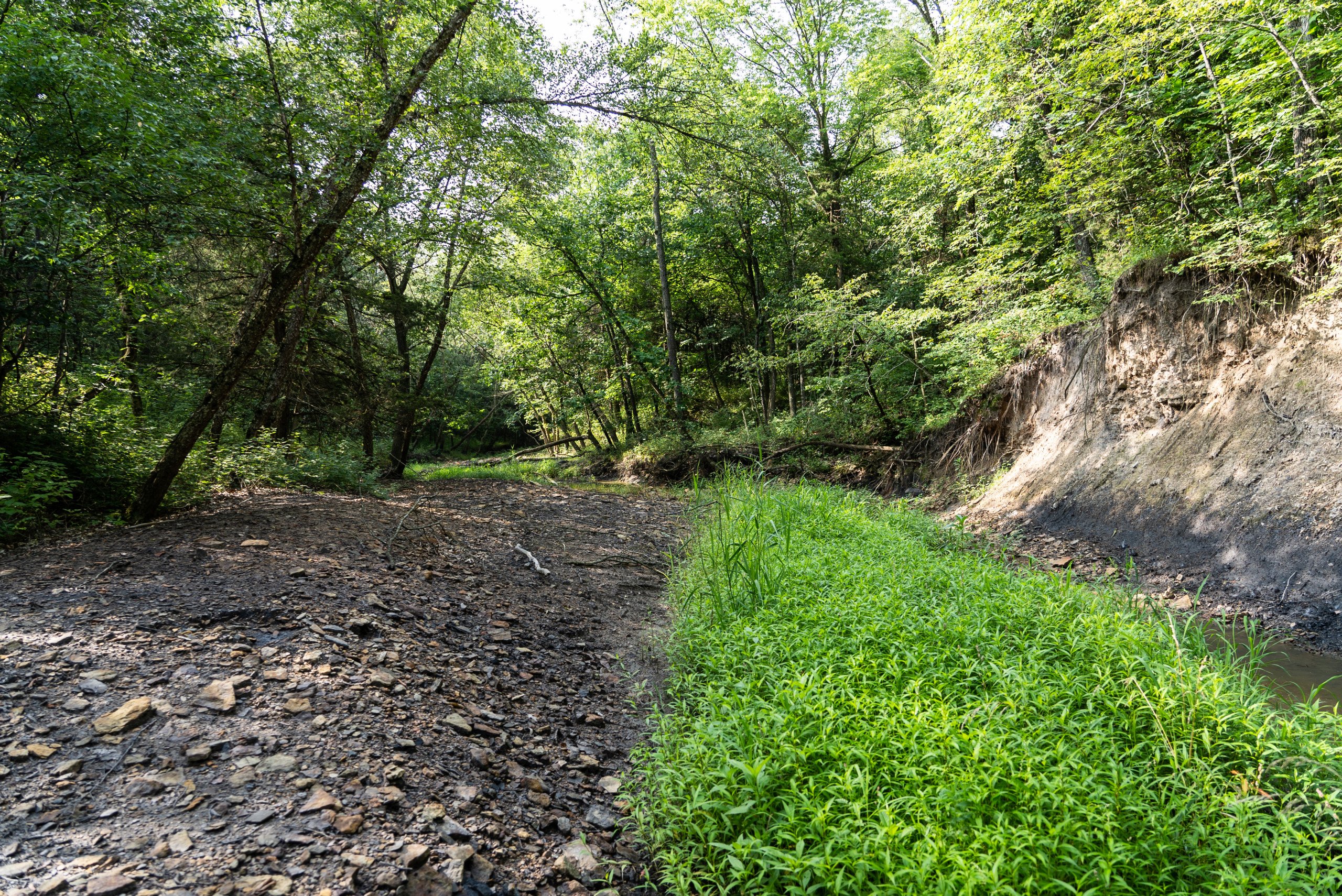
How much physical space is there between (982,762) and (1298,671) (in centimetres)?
331

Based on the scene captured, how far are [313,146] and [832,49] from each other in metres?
14.9

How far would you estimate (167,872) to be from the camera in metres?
1.53

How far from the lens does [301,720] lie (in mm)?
2287

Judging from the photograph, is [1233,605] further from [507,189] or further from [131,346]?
[131,346]

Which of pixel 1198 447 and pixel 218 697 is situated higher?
pixel 1198 447

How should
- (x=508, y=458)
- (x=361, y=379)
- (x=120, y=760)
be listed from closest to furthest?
1. (x=120, y=760)
2. (x=361, y=379)
3. (x=508, y=458)

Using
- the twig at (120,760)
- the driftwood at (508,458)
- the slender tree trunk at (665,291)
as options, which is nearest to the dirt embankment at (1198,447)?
the twig at (120,760)

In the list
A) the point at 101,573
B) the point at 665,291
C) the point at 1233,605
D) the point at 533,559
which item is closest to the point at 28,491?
the point at 101,573

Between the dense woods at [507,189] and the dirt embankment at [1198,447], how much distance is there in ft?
1.86

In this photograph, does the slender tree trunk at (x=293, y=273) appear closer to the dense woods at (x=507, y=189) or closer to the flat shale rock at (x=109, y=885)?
the dense woods at (x=507, y=189)

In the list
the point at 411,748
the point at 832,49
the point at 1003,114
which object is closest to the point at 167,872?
the point at 411,748

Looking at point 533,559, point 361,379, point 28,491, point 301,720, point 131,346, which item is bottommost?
point 533,559

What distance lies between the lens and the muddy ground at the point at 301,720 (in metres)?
1.68

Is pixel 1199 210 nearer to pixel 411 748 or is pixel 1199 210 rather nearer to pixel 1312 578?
pixel 1312 578
